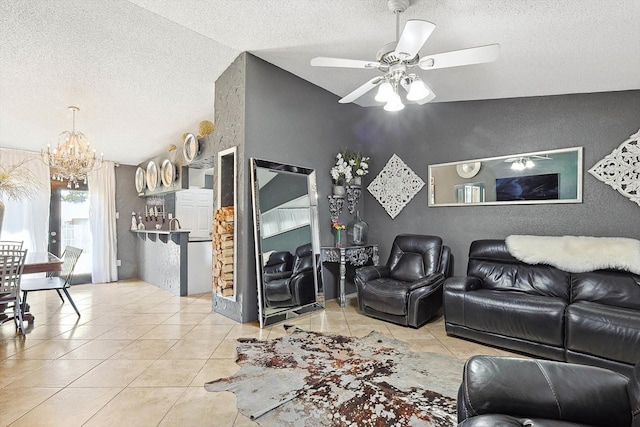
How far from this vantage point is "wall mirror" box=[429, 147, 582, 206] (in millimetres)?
3344

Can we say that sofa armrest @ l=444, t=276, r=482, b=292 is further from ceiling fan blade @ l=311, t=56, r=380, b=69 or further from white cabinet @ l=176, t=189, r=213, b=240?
white cabinet @ l=176, t=189, r=213, b=240

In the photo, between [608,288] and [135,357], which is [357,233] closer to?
[608,288]

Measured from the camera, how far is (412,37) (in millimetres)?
1907

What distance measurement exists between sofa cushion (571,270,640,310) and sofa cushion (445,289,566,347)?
422mm

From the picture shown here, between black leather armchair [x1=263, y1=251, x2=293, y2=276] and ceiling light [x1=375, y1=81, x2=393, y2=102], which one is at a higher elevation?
ceiling light [x1=375, y1=81, x2=393, y2=102]

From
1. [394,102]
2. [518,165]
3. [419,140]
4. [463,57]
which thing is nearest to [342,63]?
[394,102]

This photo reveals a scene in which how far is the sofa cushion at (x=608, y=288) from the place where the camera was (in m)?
2.68

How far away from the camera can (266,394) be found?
2080 millimetres

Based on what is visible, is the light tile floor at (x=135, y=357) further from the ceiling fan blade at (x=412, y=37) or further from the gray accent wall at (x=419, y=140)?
the ceiling fan blade at (x=412, y=37)

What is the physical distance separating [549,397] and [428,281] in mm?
2324

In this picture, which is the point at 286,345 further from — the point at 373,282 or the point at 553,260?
the point at 553,260

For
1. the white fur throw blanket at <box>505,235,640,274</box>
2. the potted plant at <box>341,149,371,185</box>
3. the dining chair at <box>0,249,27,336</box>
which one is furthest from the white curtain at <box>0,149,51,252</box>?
the white fur throw blanket at <box>505,235,640,274</box>

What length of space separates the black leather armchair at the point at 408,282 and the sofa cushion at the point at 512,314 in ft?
1.12

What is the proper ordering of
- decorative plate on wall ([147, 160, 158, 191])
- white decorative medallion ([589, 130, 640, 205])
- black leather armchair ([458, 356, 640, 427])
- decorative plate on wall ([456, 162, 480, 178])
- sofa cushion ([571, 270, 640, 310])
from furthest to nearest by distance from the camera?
decorative plate on wall ([147, 160, 158, 191]), decorative plate on wall ([456, 162, 480, 178]), white decorative medallion ([589, 130, 640, 205]), sofa cushion ([571, 270, 640, 310]), black leather armchair ([458, 356, 640, 427])
